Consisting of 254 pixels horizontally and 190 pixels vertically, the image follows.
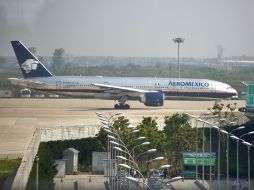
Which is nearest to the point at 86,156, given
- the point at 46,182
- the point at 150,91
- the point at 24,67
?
the point at 46,182

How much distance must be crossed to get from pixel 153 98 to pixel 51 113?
11.4 metres

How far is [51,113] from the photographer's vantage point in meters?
86.8

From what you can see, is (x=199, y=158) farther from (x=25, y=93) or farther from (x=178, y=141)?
(x=25, y=93)

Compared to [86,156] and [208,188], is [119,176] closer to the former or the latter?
[208,188]

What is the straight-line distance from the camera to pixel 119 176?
4134cm

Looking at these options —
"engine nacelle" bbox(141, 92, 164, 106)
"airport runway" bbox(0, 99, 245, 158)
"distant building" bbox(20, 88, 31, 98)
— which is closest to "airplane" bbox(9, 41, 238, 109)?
"engine nacelle" bbox(141, 92, 164, 106)

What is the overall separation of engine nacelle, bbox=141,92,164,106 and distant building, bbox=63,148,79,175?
39545mm

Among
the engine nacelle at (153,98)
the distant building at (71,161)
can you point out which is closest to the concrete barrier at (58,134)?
the distant building at (71,161)

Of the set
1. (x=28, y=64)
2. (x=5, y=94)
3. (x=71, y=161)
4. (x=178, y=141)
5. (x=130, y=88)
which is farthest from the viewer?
(x=5, y=94)

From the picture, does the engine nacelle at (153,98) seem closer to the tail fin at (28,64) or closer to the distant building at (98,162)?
the tail fin at (28,64)

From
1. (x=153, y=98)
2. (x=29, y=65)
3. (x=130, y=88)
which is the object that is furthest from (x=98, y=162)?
(x=29, y=65)

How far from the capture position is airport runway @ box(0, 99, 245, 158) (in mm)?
62125

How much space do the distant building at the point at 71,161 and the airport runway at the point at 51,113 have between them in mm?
3232

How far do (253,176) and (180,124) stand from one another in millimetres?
15640
